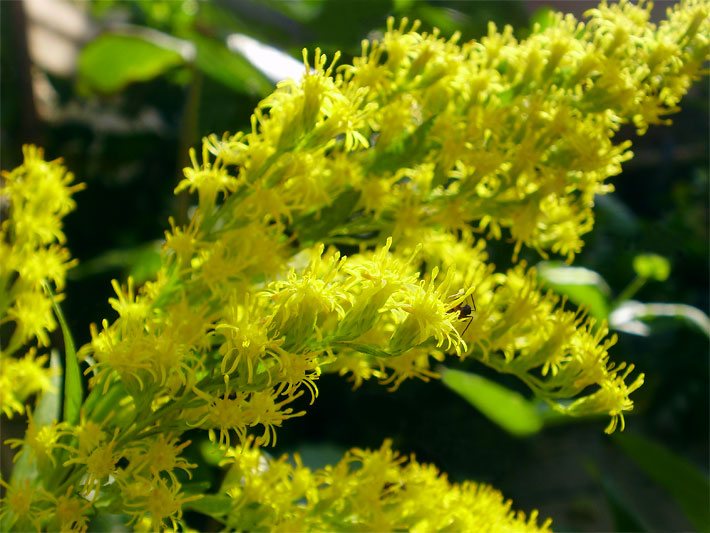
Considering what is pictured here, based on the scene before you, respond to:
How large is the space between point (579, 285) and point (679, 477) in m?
0.16

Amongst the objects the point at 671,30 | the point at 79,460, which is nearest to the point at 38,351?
the point at 79,460

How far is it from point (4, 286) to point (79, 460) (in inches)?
5.3

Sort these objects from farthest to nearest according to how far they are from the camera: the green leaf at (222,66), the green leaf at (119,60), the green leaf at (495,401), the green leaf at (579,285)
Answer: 1. the green leaf at (119,60)
2. the green leaf at (222,66)
3. the green leaf at (579,285)
4. the green leaf at (495,401)

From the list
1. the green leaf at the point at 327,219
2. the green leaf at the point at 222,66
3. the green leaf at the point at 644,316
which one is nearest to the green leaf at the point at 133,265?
the green leaf at the point at 222,66

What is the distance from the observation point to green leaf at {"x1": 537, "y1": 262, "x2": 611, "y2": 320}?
61 cm

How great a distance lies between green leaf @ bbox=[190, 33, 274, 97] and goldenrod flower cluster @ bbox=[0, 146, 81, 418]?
0.95ft

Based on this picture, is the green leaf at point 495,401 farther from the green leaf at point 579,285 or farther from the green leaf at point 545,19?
the green leaf at point 545,19

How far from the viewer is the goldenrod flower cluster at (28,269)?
394 mm

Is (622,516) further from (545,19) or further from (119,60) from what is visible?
(119,60)

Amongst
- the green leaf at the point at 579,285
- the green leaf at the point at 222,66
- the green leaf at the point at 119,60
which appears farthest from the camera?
the green leaf at the point at 119,60

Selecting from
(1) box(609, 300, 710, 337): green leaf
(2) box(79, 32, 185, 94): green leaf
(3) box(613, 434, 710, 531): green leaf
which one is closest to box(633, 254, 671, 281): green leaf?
(1) box(609, 300, 710, 337): green leaf

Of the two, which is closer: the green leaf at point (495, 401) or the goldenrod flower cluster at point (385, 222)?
the goldenrod flower cluster at point (385, 222)

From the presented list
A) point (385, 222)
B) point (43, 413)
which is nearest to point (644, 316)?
point (385, 222)

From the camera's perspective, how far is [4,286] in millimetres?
398
